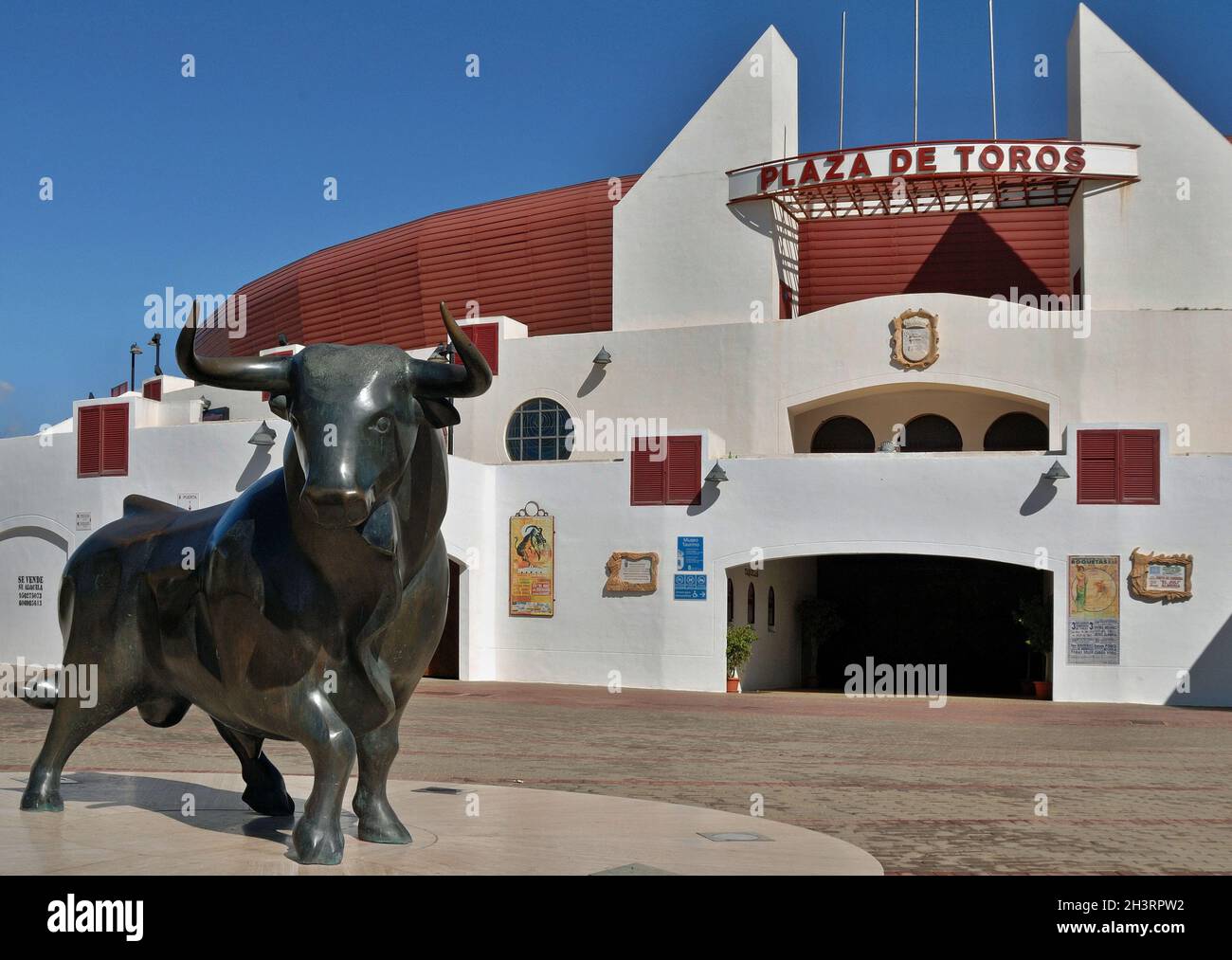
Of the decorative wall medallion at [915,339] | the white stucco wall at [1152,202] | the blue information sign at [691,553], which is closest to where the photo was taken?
the blue information sign at [691,553]

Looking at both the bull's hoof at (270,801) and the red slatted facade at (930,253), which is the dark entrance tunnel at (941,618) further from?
the bull's hoof at (270,801)

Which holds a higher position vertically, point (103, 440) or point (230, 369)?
point (103, 440)

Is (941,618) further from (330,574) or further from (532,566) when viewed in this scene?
(330,574)

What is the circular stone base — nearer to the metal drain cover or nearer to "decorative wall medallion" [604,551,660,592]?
the metal drain cover

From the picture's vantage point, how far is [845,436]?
2955cm

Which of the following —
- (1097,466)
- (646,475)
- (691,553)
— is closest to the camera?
(1097,466)

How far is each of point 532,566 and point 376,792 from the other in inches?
793

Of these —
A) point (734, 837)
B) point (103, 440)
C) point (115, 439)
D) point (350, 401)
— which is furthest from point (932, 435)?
point (350, 401)

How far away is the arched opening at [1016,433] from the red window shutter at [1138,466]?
5516 millimetres

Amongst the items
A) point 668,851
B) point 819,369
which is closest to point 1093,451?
point 819,369

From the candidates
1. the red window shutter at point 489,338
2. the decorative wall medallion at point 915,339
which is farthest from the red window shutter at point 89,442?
the decorative wall medallion at point 915,339

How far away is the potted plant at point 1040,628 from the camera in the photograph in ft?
76.9

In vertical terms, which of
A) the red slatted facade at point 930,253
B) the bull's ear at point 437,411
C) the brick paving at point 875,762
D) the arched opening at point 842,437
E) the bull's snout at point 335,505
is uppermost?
the red slatted facade at point 930,253

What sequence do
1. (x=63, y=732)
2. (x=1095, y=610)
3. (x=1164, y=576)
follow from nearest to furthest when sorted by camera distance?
(x=63, y=732)
(x=1164, y=576)
(x=1095, y=610)
